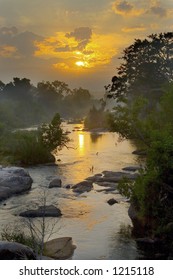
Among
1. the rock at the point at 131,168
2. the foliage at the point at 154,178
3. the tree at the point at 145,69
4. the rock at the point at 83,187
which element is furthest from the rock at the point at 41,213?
the tree at the point at 145,69

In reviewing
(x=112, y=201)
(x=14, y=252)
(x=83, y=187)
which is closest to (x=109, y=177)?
(x=83, y=187)

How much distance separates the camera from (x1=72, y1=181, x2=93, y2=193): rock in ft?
129

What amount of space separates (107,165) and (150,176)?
2867cm

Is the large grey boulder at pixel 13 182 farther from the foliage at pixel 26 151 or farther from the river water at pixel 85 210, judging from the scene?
the foliage at pixel 26 151

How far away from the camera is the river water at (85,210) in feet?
80.9

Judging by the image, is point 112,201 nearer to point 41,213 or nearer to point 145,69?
point 41,213

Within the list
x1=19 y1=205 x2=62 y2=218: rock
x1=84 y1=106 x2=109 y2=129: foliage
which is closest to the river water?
x1=19 y1=205 x2=62 y2=218: rock

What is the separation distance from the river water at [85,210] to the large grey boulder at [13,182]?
829mm

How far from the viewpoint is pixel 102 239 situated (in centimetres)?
2614

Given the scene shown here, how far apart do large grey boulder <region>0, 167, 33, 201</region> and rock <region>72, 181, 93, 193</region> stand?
4572mm

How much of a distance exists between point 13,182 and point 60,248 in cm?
1690

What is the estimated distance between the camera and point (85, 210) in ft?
107
